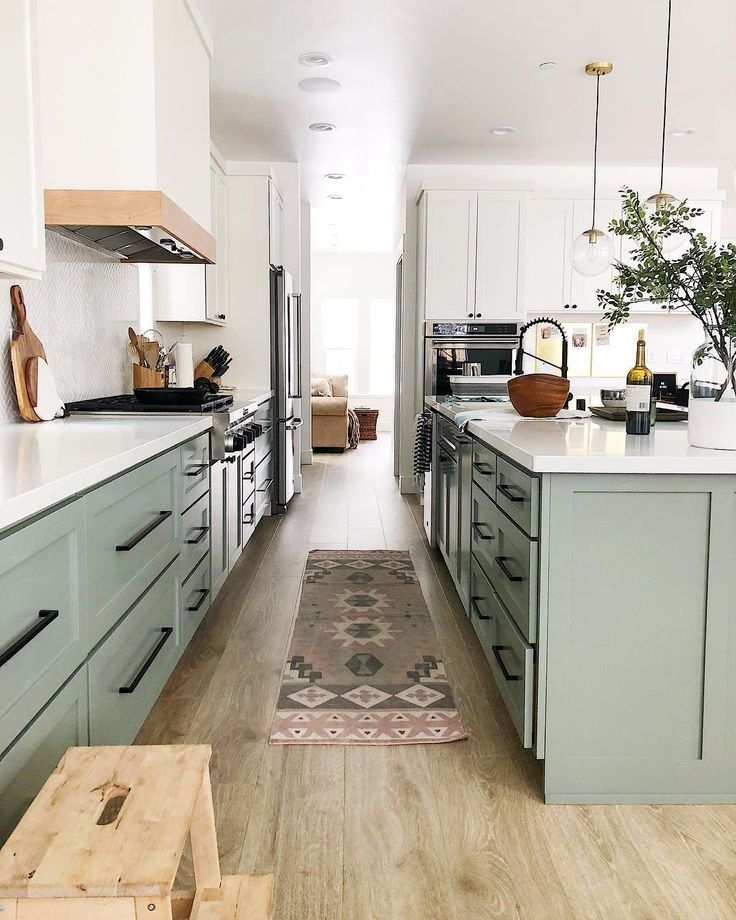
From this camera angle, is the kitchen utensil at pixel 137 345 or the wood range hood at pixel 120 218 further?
the kitchen utensil at pixel 137 345

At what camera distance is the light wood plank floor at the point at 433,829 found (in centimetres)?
165

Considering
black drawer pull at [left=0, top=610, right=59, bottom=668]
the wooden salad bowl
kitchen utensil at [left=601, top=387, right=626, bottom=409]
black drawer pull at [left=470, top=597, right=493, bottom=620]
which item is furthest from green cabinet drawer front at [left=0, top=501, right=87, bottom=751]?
kitchen utensil at [left=601, top=387, right=626, bottom=409]

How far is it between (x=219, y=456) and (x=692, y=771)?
2060 millimetres

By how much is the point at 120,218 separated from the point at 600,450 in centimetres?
173

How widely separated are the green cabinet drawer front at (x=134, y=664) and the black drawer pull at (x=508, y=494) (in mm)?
1017

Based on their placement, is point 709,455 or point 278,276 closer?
point 709,455

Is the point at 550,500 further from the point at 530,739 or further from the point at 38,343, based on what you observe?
the point at 38,343

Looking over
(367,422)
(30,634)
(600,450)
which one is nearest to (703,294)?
(600,450)

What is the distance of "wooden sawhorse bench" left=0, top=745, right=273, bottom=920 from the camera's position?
91cm

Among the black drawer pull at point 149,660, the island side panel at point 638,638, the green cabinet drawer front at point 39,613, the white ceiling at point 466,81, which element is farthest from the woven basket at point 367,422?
the green cabinet drawer front at point 39,613

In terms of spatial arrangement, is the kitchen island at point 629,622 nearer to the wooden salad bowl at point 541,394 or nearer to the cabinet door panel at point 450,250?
the wooden salad bowl at point 541,394

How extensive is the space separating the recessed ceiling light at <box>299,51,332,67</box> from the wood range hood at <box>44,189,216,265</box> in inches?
67.2

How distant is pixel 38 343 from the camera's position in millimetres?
2812

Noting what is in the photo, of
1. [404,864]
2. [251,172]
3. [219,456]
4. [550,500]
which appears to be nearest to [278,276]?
[251,172]
